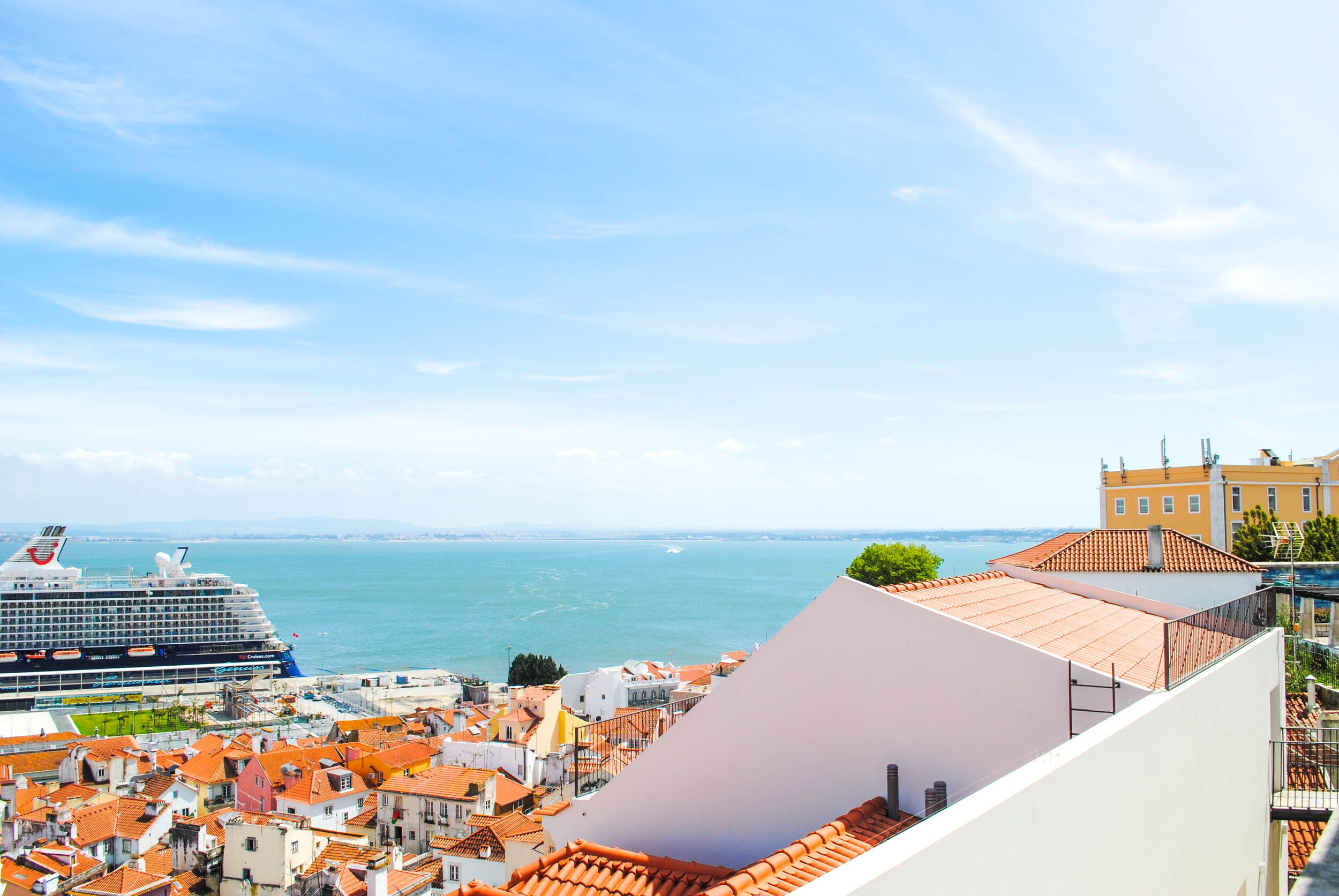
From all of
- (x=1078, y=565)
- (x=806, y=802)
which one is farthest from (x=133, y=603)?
(x=806, y=802)

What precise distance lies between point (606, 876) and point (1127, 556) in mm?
12968

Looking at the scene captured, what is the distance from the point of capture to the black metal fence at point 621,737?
656 centimetres

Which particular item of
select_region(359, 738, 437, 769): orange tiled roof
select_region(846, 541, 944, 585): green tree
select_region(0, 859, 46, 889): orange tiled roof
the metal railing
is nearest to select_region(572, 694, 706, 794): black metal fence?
the metal railing

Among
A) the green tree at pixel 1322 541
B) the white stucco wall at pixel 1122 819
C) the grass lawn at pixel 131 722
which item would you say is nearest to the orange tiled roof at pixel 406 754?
the grass lawn at pixel 131 722

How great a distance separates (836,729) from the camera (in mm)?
5031

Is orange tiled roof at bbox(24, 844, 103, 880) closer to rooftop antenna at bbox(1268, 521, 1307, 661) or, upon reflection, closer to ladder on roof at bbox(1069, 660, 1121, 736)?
ladder on roof at bbox(1069, 660, 1121, 736)

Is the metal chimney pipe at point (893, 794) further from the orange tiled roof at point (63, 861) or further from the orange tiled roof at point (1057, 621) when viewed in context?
the orange tiled roof at point (63, 861)

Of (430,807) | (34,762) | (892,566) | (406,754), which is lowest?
(34,762)

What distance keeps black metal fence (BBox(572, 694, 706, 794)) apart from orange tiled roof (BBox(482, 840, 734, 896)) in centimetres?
144

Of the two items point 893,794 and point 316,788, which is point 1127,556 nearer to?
point 893,794

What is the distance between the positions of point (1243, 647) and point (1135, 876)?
3.27 metres

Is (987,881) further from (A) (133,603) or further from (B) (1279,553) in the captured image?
(A) (133,603)

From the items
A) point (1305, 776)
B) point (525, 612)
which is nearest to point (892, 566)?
point (1305, 776)

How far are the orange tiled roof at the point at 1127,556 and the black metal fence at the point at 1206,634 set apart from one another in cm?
675
